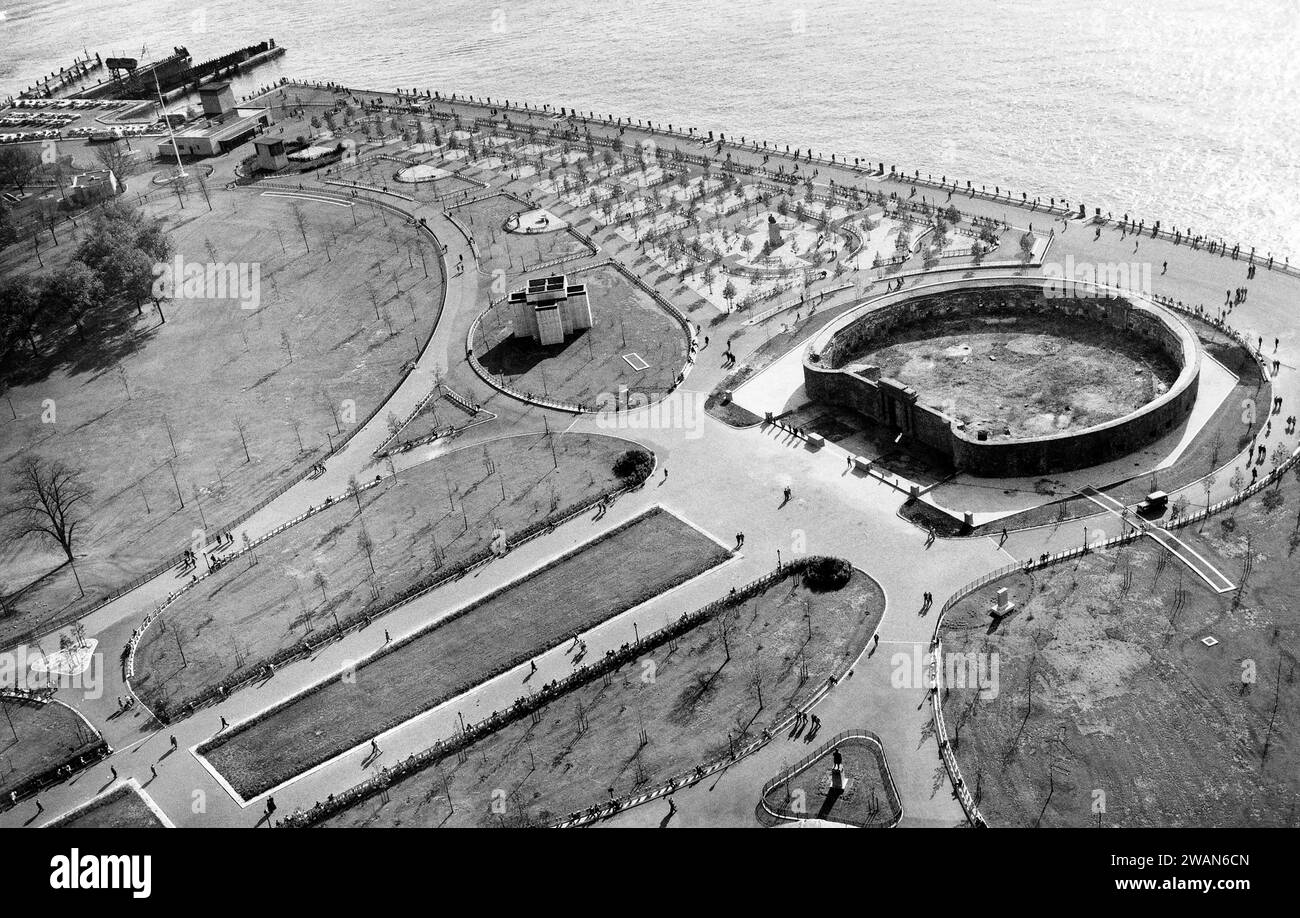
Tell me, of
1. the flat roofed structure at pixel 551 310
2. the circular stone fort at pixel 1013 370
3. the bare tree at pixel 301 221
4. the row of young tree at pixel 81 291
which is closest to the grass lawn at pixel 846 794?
the circular stone fort at pixel 1013 370

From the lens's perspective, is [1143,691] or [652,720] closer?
[1143,691]

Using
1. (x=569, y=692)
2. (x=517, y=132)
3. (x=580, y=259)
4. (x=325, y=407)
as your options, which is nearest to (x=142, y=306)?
(x=325, y=407)

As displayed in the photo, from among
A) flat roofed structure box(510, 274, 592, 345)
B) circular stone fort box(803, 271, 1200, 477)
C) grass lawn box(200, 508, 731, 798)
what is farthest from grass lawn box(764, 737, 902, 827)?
flat roofed structure box(510, 274, 592, 345)

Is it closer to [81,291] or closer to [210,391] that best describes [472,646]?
[210,391]

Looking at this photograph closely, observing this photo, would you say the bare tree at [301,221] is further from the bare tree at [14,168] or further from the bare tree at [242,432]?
the bare tree at [14,168]

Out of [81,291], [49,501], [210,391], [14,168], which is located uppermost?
[14,168]

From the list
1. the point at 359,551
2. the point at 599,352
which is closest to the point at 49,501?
the point at 359,551

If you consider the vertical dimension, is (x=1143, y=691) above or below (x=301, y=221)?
below

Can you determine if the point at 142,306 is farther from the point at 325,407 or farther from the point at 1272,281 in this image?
the point at 1272,281
